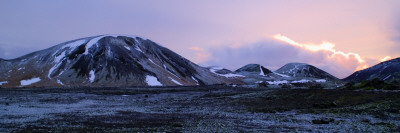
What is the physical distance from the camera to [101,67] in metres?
126

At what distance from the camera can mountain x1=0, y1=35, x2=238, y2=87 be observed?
376 feet

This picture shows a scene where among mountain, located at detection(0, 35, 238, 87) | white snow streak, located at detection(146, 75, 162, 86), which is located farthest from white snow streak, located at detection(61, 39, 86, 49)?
white snow streak, located at detection(146, 75, 162, 86)

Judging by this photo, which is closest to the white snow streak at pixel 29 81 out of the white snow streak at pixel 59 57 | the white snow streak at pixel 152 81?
the white snow streak at pixel 59 57

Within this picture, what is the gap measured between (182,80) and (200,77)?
2403 cm

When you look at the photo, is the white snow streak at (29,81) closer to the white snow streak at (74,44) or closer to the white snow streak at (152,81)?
the white snow streak at (74,44)

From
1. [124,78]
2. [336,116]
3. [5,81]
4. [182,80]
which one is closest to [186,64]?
[182,80]

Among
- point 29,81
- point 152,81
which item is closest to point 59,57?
point 29,81

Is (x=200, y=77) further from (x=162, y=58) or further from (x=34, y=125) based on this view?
(x=34, y=125)

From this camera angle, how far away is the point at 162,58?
161000 millimetres

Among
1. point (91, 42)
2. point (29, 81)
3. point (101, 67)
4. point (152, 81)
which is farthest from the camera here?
point (91, 42)

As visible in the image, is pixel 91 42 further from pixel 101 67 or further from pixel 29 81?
pixel 29 81

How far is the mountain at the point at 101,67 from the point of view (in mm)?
114675

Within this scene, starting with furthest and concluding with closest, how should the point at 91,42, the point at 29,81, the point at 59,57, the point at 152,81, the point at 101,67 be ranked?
the point at 91,42, the point at 59,57, the point at 101,67, the point at 152,81, the point at 29,81

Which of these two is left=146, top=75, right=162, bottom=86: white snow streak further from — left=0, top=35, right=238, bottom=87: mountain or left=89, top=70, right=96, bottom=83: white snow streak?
left=89, top=70, right=96, bottom=83: white snow streak
